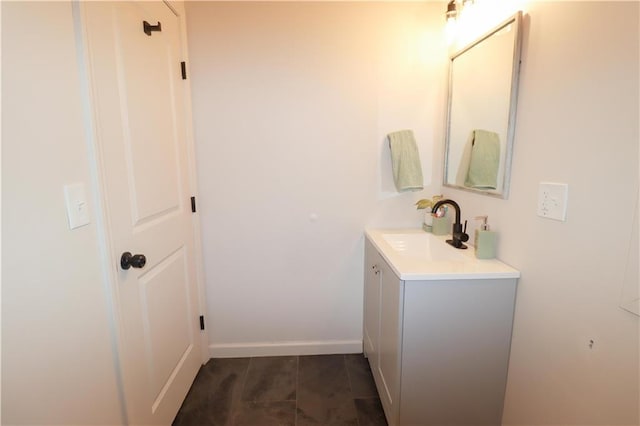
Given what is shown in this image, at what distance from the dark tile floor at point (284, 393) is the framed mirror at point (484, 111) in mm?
1309

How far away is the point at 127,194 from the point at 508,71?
162 cm

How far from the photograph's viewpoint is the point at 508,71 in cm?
126

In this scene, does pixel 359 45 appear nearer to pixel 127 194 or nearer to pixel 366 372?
pixel 127 194

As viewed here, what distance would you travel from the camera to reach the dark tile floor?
1562 mm

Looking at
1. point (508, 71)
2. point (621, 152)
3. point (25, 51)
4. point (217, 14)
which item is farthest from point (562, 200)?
point (217, 14)

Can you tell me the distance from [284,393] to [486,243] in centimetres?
138

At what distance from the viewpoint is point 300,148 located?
1.83 meters

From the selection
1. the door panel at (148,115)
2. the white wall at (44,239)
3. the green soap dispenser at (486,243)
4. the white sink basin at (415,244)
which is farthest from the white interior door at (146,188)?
the green soap dispenser at (486,243)

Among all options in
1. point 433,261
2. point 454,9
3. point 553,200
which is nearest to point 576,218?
point 553,200

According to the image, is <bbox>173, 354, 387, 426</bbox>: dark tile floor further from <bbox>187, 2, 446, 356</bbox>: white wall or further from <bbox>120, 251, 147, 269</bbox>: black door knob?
<bbox>120, 251, 147, 269</bbox>: black door knob

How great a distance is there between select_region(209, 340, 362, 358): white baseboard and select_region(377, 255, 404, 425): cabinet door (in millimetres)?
513

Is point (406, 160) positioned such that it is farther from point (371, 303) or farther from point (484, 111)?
point (371, 303)

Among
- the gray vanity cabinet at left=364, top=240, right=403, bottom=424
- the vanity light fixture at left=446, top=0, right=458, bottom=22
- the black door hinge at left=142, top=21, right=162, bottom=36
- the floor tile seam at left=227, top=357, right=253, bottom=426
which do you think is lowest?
the floor tile seam at left=227, top=357, right=253, bottom=426

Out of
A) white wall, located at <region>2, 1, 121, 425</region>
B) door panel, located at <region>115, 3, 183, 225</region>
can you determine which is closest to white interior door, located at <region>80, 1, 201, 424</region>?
door panel, located at <region>115, 3, 183, 225</region>
